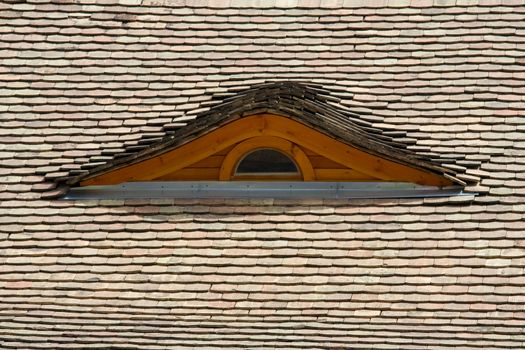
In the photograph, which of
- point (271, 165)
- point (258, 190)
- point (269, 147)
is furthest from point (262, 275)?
point (269, 147)

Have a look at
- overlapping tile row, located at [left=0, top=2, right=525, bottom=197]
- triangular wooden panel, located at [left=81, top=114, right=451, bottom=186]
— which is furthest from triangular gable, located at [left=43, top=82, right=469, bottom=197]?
overlapping tile row, located at [left=0, top=2, right=525, bottom=197]

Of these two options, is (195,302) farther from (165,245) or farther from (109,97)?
(109,97)

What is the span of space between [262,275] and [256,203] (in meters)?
0.95

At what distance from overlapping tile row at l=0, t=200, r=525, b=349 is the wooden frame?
0.29 meters

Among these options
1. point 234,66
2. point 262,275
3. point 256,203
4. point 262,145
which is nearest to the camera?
point 262,275

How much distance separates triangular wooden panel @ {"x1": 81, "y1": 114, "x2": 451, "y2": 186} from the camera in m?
16.5

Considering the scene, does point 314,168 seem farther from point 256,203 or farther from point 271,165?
point 256,203

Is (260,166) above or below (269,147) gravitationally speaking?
below

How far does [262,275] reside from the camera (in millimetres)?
15883

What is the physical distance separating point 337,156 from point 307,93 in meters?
0.74

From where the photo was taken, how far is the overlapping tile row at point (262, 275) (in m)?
15.1

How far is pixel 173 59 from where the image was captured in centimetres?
1794

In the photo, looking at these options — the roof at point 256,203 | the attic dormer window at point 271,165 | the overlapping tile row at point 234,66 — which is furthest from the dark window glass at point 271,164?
the overlapping tile row at point 234,66

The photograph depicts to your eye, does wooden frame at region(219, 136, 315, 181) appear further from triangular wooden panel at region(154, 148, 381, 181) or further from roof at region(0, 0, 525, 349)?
roof at region(0, 0, 525, 349)
